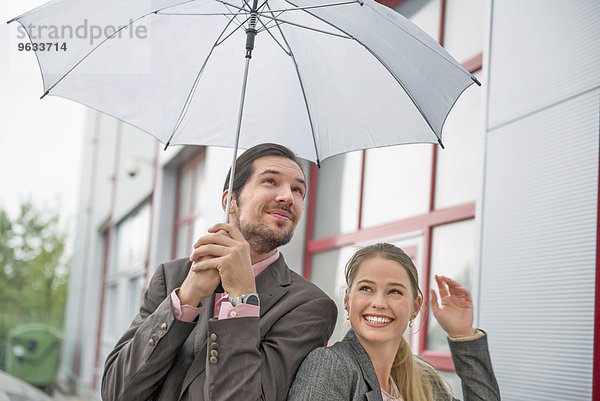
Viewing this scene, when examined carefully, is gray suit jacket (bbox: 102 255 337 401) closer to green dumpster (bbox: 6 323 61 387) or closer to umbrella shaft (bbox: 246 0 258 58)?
umbrella shaft (bbox: 246 0 258 58)

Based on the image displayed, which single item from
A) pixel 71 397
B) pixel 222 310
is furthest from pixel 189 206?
pixel 222 310

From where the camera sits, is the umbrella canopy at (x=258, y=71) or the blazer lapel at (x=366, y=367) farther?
the umbrella canopy at (x=258, y=71)

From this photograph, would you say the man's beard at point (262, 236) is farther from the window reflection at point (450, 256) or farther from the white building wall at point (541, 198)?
the window reflection at point (450, 256)

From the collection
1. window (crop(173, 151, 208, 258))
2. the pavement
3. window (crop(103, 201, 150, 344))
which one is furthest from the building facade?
the pavement

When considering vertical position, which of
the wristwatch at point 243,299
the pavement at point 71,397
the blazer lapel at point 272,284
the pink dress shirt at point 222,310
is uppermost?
the blazer lapel at point 272,284

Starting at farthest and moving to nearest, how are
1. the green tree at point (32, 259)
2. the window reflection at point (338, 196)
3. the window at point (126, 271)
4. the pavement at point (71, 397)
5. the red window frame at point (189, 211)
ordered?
the green tree at point (32, 259) → the pavement at point (71, 397) → the window at point (126, 271) → the red window frame at point (189, 211) → the window reflection at point (338, 196)

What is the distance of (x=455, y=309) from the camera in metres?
2.40

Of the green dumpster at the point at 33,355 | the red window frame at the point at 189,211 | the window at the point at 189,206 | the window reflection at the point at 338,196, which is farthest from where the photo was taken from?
the green dumpster at the point at 33,355

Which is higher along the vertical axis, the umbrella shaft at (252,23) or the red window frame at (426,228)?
the umbrella shaft at (252,23)

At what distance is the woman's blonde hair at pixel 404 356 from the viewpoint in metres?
2.16

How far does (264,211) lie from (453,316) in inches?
32.2

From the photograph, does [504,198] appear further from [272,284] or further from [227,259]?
[227,259]

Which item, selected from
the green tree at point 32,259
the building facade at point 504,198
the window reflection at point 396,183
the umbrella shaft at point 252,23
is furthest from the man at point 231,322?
the green tree at point 32,259

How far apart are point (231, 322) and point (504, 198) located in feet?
6.10
